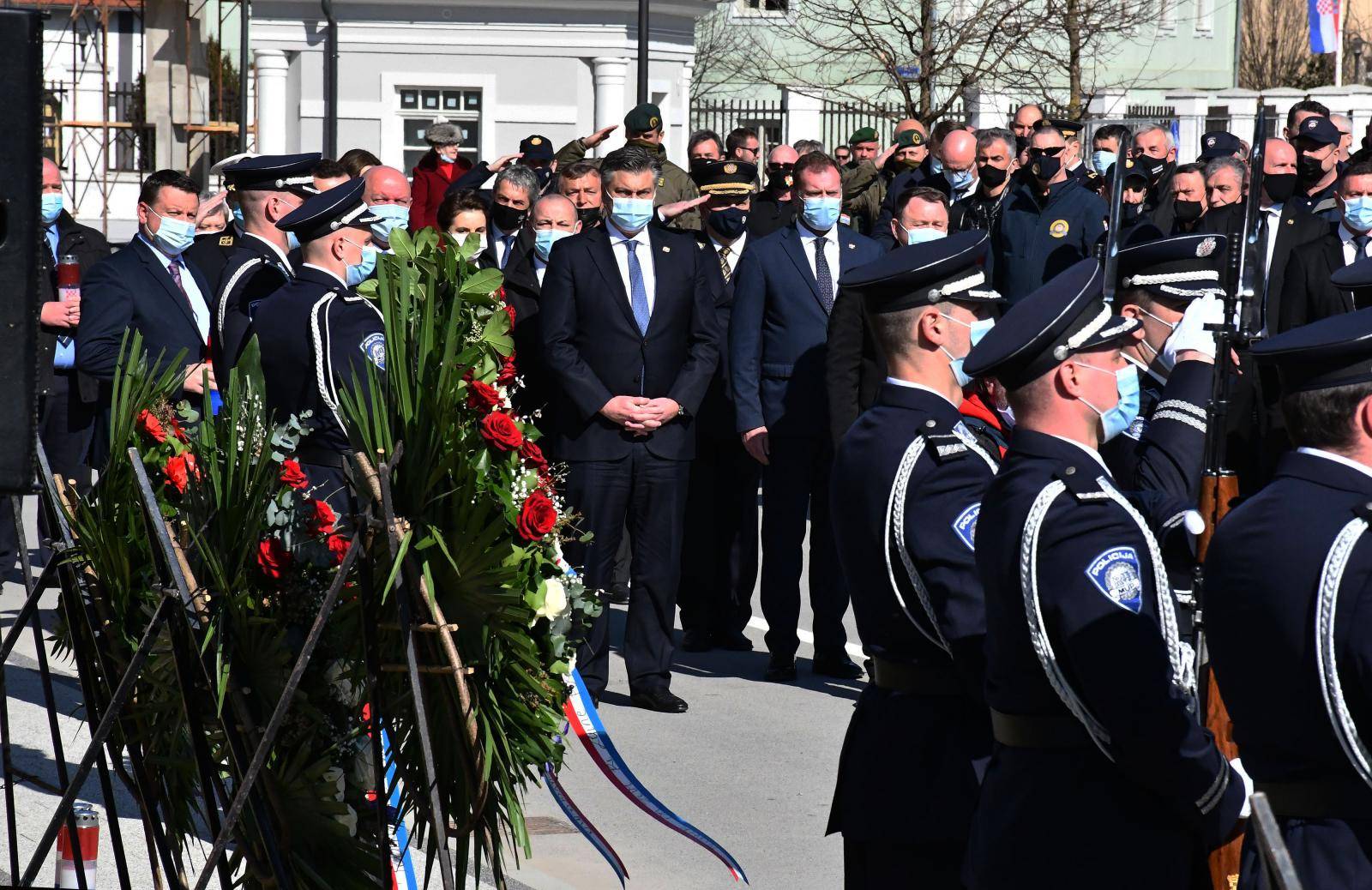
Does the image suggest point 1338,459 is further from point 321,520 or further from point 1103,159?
point 1103,159

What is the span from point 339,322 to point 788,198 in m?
6.86

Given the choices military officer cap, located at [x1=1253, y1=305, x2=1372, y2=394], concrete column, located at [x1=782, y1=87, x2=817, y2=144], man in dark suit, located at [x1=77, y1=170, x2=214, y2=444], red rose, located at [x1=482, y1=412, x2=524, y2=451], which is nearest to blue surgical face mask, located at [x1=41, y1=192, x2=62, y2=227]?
man in dark suit, located at [x1=77, y1=170, x2=214, y2=444]

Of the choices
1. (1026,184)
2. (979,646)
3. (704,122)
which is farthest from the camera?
(704,122)

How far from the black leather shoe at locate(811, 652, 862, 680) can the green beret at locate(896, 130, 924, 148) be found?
23.6 feet

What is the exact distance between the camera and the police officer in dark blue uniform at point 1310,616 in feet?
9.39

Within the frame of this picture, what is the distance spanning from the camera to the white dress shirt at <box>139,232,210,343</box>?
7684 millimetres

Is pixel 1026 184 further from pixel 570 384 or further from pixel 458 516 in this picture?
pixel 458 516

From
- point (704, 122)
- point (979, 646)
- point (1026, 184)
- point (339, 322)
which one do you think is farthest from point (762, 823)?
point (704, 122)

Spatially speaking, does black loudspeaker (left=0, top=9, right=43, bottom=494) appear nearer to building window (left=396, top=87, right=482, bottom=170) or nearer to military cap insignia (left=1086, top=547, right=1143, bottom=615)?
military cap insignia (left=1086, top=547, right=1143, bottom=615)

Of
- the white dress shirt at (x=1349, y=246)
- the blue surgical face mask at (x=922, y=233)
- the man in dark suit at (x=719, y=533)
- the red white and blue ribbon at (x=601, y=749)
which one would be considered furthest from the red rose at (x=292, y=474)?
the white dress shirt at (x=1349, y=246)

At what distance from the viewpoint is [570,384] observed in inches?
298

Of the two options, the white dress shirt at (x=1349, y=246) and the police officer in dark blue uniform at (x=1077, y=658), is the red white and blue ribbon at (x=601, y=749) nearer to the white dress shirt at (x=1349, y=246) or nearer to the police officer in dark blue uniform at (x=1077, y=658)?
the police officer in dark blue uniform at (x=1077, y=658)

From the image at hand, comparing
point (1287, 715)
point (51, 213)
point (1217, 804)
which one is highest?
point (51, 213)

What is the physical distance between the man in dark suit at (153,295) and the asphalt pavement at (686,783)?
123cm
